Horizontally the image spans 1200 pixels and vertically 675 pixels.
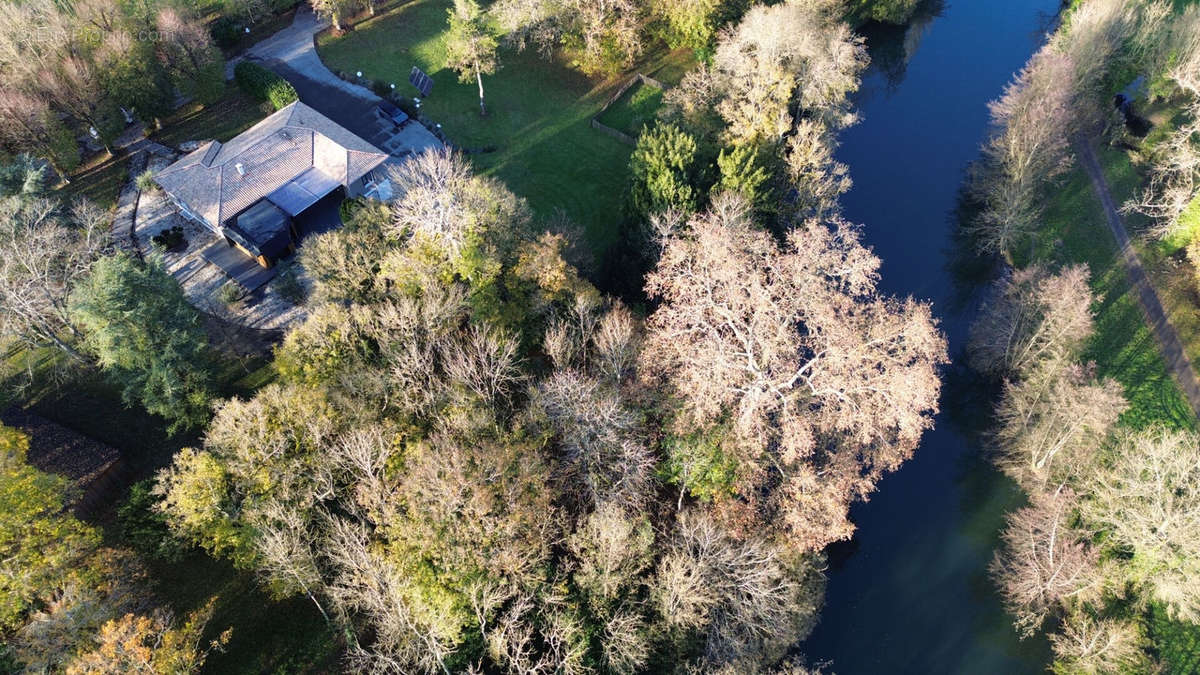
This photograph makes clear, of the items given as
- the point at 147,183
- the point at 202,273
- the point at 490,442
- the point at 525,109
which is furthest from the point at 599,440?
the point at 147,183

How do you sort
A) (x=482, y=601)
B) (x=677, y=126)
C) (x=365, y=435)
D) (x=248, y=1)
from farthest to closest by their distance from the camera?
1. (x=248, y=1)
2. (x=677, y=126)
3. (x=365, y=435)
4. (x=482, y=601)

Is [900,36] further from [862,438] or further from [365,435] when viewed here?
[365,435]

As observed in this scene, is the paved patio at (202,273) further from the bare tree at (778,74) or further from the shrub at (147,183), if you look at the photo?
the bare tree at (778,74)

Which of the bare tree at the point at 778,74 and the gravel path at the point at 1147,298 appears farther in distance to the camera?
the bare tree at the point at 778,74

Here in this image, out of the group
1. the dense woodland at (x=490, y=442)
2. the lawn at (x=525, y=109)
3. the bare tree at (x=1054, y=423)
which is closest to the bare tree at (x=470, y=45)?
the lawn at (x=525, y=109)

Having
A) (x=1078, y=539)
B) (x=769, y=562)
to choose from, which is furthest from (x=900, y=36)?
(x=769, y=562)

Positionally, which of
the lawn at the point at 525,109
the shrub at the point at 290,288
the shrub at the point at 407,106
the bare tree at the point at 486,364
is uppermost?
the bare tree at the point at 486,364
